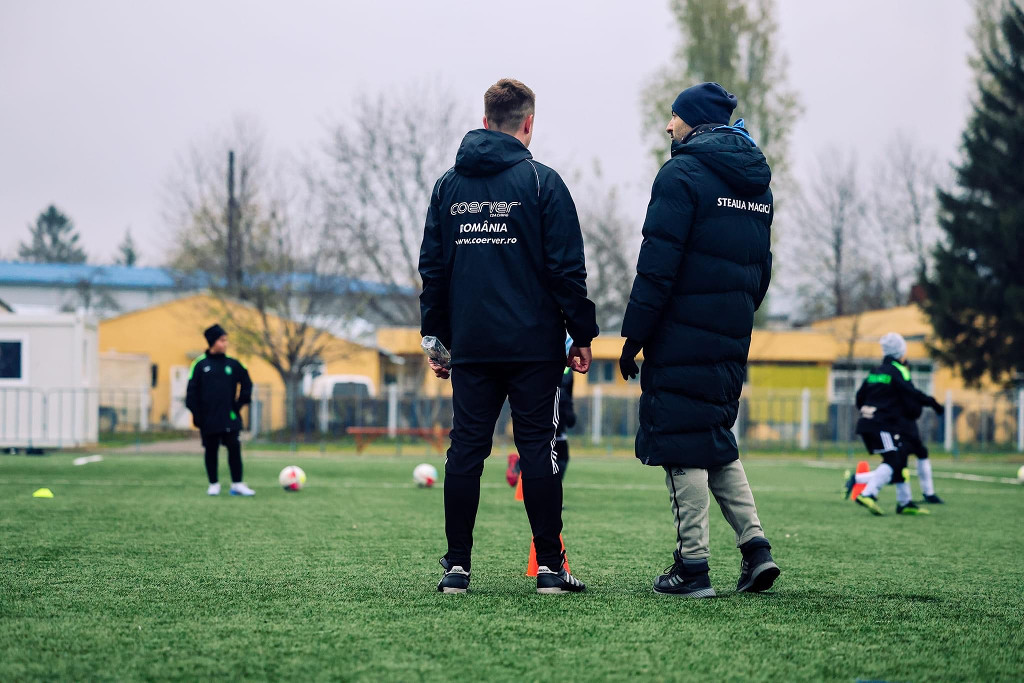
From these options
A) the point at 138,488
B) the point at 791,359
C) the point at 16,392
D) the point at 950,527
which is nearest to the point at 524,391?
the point at 950,527

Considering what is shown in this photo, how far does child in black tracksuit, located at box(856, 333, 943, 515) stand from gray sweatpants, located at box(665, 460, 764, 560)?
5.91 m

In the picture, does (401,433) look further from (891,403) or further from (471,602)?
(471,602)

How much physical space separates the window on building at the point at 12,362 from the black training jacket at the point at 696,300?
64.0 feet

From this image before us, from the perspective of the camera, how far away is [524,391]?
15.1 ft

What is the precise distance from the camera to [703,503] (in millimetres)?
4570

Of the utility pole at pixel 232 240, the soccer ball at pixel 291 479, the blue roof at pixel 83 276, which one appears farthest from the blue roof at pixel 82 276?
the soccer ball at pixel 291 479

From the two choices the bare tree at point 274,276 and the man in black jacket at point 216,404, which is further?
the bare tree at point 274,276

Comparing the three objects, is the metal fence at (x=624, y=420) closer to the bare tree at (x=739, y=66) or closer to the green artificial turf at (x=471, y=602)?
the bare tree at (x=739, y=66)

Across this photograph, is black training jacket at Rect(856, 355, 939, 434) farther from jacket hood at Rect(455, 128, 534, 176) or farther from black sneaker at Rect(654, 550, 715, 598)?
Result: jacket hood at Rect(455, 128, 534, 176)

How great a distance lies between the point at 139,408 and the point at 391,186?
1150 centimetres

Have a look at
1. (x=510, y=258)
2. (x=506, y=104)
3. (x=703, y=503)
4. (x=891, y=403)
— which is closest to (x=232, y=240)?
(x=891, y=403)

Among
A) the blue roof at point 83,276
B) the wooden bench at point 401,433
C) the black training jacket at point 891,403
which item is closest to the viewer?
the black training jacket at point 891,403

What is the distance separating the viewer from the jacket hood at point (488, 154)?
4621 millimetres

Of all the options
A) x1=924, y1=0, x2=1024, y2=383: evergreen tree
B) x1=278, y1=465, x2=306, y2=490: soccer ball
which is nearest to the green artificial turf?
x1=278, y1=465, x2=306, y2=490: soccer ball
